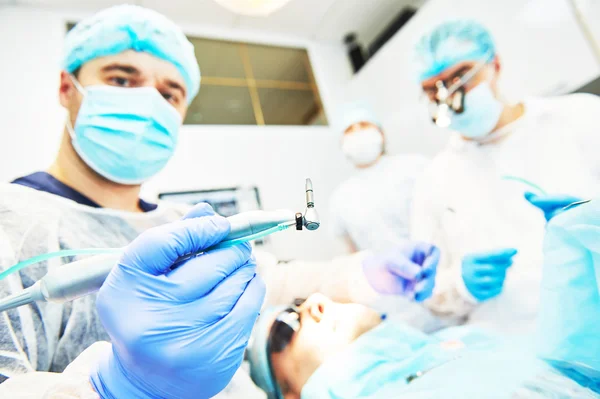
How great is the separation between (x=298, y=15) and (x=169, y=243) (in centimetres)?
246

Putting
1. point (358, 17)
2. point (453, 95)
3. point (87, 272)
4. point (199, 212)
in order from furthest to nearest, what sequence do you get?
point (358, 17) < point (453, 95) < point (199, 212) < point (87, 272)

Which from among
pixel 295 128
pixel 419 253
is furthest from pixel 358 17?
pixel 419 253

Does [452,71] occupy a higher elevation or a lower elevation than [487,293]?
higher

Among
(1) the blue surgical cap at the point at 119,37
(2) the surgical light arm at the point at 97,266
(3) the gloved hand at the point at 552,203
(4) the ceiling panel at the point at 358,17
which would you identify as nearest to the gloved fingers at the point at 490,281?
(3) the gloved hand at the point at 552,203

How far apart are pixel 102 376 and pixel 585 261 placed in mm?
926

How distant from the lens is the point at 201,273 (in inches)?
18.8

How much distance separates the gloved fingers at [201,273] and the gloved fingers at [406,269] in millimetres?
604

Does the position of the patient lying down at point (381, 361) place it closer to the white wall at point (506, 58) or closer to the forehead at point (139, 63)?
the forehead at point (139, 63)

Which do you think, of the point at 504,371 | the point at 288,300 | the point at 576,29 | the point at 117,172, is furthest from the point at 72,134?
the point at 576,29

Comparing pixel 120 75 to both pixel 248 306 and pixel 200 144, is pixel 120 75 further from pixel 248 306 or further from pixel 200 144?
pixel 200 144

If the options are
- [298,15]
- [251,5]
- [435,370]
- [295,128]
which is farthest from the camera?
[295,128]

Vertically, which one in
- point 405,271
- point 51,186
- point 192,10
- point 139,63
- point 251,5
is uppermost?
point 192,10

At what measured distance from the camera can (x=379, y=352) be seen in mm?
932

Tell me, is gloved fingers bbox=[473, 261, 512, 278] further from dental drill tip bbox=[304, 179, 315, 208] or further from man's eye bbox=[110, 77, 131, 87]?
man's eye bbox=[110, 77, 131, 87]
